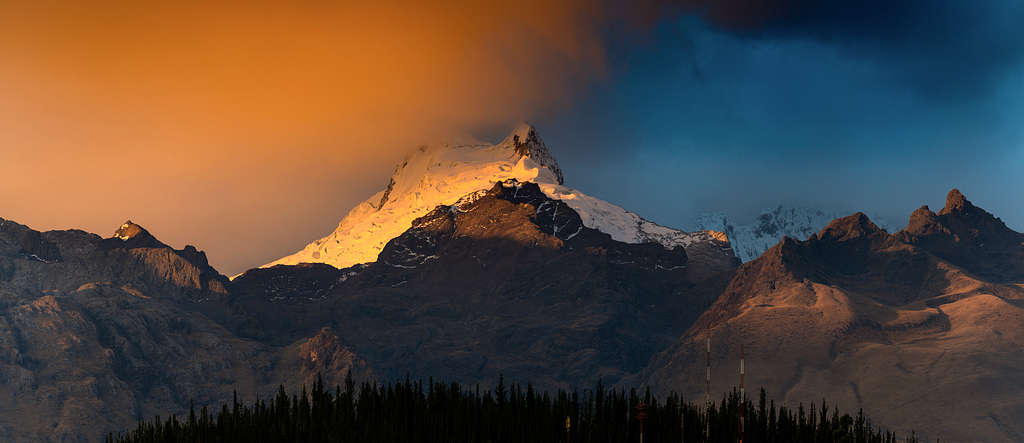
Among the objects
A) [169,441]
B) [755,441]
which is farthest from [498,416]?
[169,441]

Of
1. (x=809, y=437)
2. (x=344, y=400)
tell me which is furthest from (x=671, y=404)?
(x=344, y=400)

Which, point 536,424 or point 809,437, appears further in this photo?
point 809,437

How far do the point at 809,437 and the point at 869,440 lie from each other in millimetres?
8199

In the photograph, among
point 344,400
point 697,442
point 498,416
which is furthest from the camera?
point 344,400

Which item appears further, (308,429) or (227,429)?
(227,429)

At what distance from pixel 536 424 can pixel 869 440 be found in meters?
47.7

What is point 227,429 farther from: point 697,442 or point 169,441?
point 697,442

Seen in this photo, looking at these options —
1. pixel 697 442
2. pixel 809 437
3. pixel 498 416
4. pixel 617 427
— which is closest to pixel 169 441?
pixel 498 416

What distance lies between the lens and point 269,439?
147m

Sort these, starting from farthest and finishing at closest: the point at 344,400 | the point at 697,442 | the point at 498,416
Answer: the point at 344,400 → the point at 498,416 → the point at 697,442

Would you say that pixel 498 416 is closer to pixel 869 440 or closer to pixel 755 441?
pixel 755 441

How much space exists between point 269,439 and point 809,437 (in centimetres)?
7462

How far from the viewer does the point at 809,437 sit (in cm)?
15488

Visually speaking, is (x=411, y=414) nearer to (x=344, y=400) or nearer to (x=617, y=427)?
(x=344, y=400)
